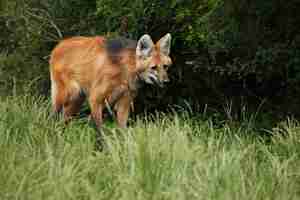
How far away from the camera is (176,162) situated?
4.88 m

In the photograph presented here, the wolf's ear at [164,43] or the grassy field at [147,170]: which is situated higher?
the wolf's ear at [164,43]

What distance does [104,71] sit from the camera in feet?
25.9

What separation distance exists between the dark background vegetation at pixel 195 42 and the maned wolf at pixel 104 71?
817 millimetres

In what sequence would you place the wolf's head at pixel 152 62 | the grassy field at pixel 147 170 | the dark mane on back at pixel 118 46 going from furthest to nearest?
the dark mane on back at pixel 118 46, the wolf's head at pixel 152 62, the grassy field at pixel 147 170

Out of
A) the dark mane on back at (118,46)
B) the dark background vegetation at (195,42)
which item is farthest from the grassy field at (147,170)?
the dark background vegetation at (195,42)

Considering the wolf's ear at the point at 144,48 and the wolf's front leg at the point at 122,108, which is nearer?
the wolf's ear at the point at 144,48

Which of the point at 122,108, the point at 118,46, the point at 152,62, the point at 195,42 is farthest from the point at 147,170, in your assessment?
the point at 195,42

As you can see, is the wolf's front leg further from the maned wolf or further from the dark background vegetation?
the dark background vegetation

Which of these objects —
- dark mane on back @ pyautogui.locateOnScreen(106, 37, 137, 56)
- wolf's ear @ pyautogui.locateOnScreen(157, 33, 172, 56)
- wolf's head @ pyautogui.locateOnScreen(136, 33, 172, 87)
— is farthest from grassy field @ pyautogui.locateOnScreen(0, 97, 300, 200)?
dark mane on back @ pyautogui.locateOnScreen(106, 37, 137, 56)

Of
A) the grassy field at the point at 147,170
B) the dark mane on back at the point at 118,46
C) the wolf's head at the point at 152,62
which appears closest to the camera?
the grassy field at the point at 147,170

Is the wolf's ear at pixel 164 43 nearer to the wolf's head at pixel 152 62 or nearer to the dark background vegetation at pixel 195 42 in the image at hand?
the wolf's head at pixel 152 62

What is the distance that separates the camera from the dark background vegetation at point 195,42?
800 cm

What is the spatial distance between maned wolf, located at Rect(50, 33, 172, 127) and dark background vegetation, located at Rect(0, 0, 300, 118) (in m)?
0.82

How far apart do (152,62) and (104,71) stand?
0.65 metres
